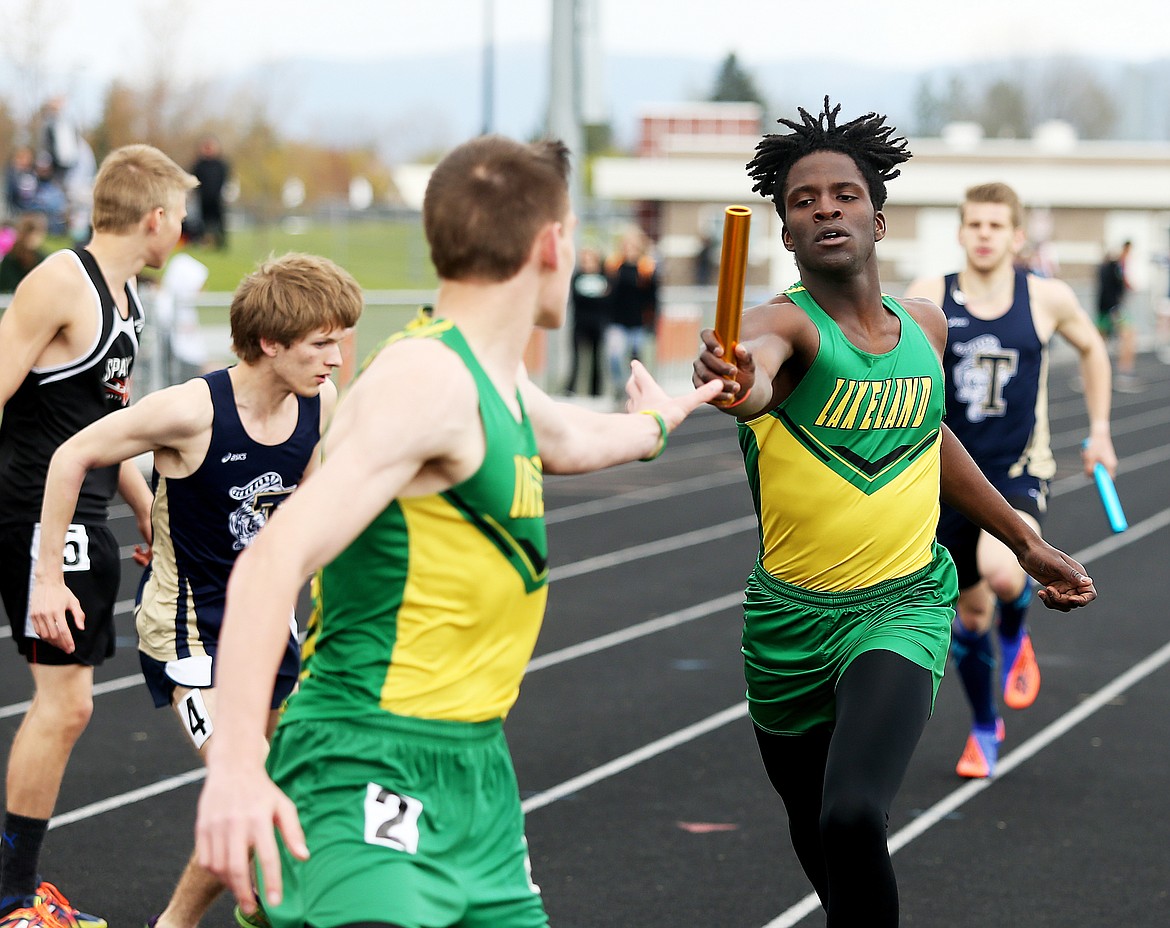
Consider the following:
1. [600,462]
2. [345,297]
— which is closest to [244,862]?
[600,462]

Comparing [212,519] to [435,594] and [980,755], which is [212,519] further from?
[980,755]

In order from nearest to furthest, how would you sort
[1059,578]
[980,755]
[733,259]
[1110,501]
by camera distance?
[733,259] < [1059,578] < [1110,501] < [980,755]

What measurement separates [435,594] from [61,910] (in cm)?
260

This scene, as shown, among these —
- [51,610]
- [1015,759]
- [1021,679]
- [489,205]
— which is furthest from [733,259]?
[1021,679]

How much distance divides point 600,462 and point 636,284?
60.7ft

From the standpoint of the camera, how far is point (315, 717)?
2.68 m

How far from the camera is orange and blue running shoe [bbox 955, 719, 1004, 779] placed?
6574 mm

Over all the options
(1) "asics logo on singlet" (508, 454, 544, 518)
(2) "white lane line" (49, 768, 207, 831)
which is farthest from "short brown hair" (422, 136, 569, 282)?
(2) "white lane line" (49, 768, 207, 831)

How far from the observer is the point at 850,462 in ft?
13.4

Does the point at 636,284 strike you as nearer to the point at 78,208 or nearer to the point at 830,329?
the point at 78,208

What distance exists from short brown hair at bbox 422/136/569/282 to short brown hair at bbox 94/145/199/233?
2365mm

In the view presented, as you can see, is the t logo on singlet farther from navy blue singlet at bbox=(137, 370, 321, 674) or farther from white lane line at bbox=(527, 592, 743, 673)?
navy blue singlet at bbox=(137, 370, 321, 674)

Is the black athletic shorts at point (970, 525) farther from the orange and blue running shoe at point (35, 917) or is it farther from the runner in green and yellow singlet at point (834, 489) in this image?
the orange and blue running shoe at point (35, 917)

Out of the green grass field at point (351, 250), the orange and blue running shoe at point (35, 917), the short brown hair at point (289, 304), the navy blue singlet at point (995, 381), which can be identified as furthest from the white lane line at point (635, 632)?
the green grass field at point (351, 250)
